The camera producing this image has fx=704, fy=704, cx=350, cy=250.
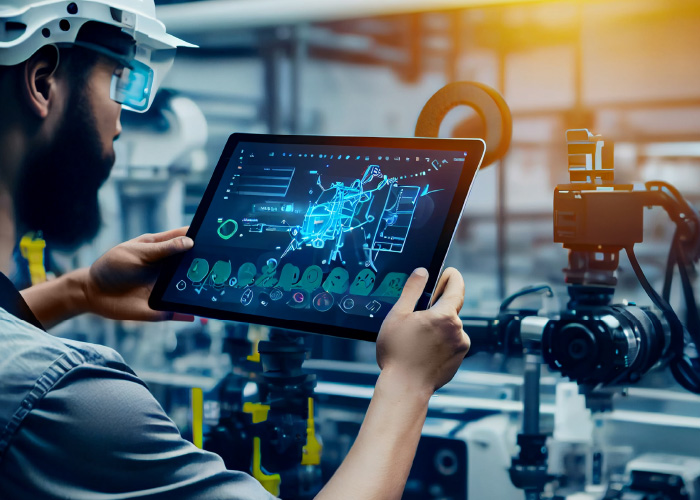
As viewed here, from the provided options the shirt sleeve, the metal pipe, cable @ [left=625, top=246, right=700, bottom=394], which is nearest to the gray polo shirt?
the shirt sleeve

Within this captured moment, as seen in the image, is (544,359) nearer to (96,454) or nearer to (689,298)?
(689,298)

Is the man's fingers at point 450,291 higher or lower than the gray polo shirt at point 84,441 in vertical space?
higher

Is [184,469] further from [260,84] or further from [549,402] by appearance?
[260,84]

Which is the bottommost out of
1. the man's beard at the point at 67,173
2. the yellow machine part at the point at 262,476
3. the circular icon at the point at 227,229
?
the yellow machine part at the point at 262,476

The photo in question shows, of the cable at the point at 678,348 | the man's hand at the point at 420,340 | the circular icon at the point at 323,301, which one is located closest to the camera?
the man's hand at the point at 420,340

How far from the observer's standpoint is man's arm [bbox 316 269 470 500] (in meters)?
0.75

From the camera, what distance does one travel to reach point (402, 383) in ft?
2.56

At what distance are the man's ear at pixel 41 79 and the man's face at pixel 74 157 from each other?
0.03 m

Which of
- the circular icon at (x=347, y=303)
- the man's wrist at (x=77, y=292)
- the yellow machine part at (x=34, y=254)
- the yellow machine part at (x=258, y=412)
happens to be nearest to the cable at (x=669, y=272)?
the circular icon at (x=347, y=303)

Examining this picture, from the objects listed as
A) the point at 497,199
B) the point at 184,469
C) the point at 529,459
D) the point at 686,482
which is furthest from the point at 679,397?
the point at 184,469

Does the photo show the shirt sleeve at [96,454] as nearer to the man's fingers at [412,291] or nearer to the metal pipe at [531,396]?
the man's fingers at [412,291]

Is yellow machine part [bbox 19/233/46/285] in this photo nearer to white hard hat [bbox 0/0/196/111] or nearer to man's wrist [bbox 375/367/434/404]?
white hard hat [bbox 0/0/196/111]

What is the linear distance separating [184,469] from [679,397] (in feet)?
2.98

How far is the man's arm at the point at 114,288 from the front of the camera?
115 centimetres
